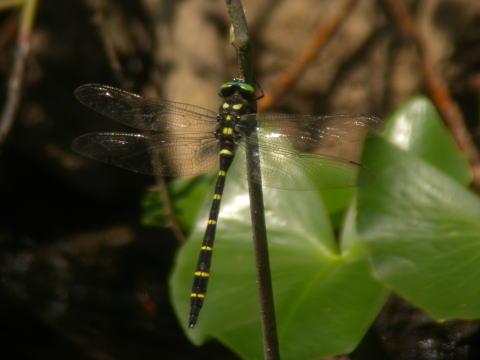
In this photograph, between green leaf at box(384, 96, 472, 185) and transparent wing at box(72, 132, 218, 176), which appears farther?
green leaf at box(384, 96, 472, 185)

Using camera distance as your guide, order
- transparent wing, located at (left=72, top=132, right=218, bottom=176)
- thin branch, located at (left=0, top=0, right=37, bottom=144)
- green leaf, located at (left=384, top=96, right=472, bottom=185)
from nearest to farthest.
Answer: transparent wing, located at (left=72, top=132, right=218, bottom=176), green leaf, located at (left=384, top=96, right=472, bottom=185), thin branch, located at (left=0, top=0, right=37, bottom=144)

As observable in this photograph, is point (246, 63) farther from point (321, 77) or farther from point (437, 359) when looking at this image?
point (321, 77)

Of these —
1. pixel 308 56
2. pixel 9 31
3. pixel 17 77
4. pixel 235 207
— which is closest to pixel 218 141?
pixel 235 207

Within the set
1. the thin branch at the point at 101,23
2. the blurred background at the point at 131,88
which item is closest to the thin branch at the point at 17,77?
the blurred background at the point at 131,88

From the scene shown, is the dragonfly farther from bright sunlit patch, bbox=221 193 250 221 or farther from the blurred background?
the blurred background

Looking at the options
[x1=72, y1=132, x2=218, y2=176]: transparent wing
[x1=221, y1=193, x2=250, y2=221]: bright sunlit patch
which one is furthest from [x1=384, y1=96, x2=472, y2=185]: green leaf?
[x1=72, y1=132, x2=218, y2=176]: transparent wing

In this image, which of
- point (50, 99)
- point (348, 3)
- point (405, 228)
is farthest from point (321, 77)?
point (405, 228)

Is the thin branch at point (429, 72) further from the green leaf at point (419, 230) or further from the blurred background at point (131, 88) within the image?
the green leaf at point (419, 230)

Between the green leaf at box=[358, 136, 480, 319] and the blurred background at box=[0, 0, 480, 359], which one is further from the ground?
the blurred background at box=[0, 0, 480, 359]
